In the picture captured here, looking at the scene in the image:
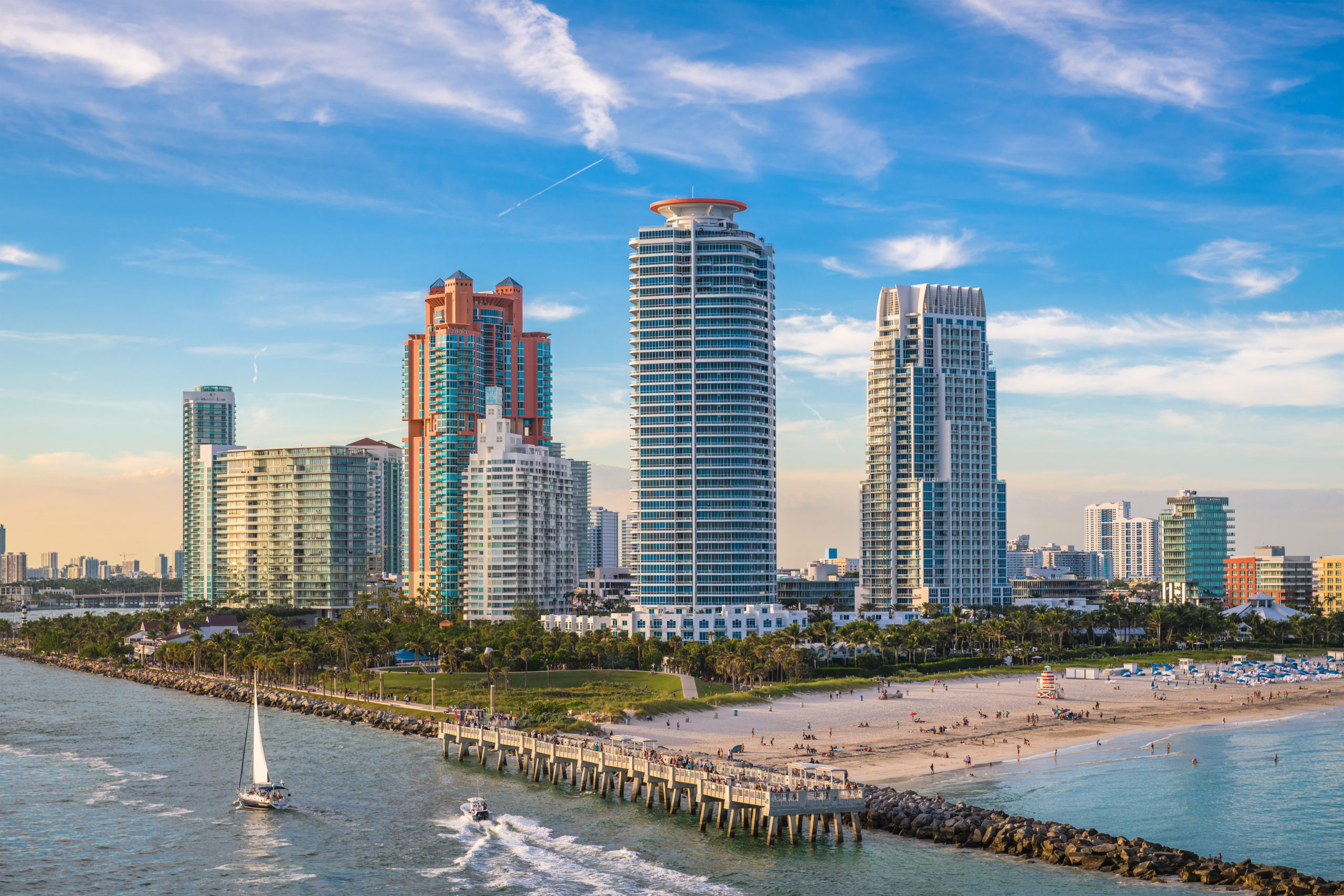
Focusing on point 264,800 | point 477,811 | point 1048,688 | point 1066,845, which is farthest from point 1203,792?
point 264,800

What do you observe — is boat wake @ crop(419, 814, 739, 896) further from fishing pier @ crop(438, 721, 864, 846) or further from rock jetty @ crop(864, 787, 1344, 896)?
rock jetty @ crop(864, 787, 1344, 896)

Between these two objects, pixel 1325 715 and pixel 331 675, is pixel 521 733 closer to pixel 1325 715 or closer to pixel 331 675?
pixel 331 675

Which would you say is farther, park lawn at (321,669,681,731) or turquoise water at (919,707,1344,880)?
park lawn at (321,669,681,731)

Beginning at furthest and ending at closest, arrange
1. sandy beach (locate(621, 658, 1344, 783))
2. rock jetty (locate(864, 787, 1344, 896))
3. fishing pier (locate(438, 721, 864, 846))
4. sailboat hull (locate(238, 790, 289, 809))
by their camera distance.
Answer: sandy beach (locate(621, 658, 1344, 783))
sailboat hull (locate(238, 790, 289, 809))
fishing pier (locate(438, 721, 864, 846))
rock jetty (locate(864, 787, 1344, 896))

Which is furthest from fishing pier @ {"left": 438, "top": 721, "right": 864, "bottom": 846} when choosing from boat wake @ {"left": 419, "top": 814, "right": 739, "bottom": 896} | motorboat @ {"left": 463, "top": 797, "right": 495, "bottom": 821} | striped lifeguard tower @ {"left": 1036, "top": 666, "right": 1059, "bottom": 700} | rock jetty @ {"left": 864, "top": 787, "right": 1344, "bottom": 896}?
striped lifeguard tower @ {"left": 1036, "top": 666, "right": 1059, "bottom": 700}

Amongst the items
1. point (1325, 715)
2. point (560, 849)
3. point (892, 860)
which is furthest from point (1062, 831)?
point (1325, 715)
